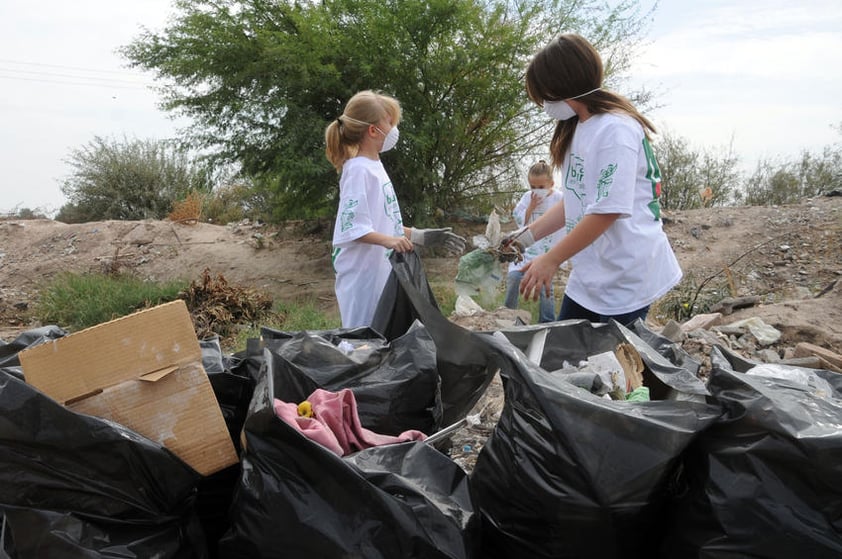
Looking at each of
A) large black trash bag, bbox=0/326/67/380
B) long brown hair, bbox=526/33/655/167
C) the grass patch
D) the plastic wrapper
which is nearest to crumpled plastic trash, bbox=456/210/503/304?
the plastic wrapper

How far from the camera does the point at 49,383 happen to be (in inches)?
53.9

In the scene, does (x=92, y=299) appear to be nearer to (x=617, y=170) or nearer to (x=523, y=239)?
(x=523, y=239)

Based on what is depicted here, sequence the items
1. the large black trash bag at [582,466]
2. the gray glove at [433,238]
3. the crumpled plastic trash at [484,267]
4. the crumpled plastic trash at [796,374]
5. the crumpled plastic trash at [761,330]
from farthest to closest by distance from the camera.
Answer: the crumpled plastic trash at [761,330], the crumpled plastic trash at [484,267], the gray glove at [433,238], the crumpled plastic trash at [796,374], the large black trash bag at [582,466]

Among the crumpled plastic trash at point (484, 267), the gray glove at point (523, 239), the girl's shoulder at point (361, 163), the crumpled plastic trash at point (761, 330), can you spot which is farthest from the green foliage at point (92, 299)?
the crumpled plastic trash at point (761, 330)

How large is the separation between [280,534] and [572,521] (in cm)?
60

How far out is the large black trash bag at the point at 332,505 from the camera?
127 centimetres

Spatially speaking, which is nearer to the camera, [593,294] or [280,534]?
[280,534]

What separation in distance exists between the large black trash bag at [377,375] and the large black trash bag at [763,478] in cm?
72

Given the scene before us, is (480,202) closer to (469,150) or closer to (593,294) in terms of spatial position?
(469,150)

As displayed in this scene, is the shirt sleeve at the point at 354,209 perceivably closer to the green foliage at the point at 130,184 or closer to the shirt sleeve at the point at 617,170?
the shirt sleeve at the point at 617,170

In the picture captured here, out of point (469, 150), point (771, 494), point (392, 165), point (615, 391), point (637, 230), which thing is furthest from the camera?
point (469, 150)

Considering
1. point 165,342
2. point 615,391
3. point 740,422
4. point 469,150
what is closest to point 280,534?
point 165,342

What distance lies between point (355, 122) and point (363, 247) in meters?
0.56

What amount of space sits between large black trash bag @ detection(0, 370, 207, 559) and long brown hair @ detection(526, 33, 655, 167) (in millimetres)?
1621
